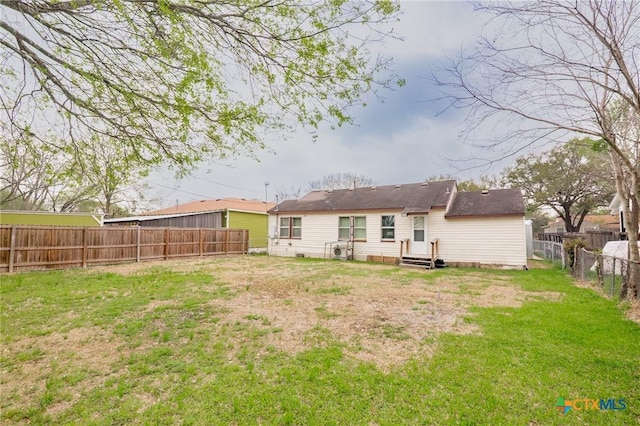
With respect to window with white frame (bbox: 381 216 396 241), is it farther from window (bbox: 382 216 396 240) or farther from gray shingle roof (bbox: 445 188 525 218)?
gray shingle roof (bbox: 445 188 525 218)

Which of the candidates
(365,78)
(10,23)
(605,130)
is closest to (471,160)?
(605,130)

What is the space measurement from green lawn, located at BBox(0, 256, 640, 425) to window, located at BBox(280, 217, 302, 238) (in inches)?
406

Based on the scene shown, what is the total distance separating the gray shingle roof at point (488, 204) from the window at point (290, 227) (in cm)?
804

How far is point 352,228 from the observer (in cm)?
1570

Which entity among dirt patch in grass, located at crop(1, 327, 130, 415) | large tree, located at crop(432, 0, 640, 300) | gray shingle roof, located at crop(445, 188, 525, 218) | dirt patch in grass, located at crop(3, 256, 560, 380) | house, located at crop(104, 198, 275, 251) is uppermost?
large tree, located at crop(432, 0, 640, 300)

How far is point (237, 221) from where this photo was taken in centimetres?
2181

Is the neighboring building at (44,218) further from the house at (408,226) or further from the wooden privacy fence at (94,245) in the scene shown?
the house at (408,226)

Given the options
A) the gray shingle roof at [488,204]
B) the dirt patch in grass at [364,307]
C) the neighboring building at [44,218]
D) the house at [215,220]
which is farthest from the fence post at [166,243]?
the gray shingle roof at [488,204]

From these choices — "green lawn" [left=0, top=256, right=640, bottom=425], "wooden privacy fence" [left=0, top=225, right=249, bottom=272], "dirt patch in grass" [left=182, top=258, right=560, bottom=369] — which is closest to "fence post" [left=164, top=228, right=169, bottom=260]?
"wooden privacy fence" [left=0, top=225, right=249, bottom=272]

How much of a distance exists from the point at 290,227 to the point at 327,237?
2607 millimetres

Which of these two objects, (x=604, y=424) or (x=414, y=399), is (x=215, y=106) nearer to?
(x=414, y=399)

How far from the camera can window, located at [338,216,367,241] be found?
15508mm

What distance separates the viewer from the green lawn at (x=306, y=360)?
2.87m

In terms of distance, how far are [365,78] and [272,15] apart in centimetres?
121
